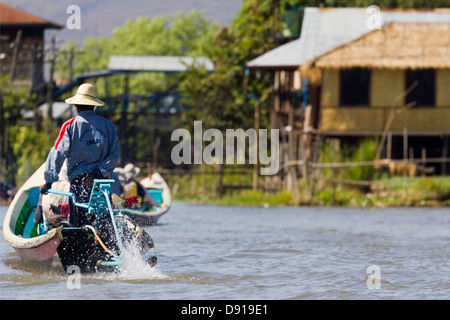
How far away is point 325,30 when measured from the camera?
29.0 meters

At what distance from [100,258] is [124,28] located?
7380cm

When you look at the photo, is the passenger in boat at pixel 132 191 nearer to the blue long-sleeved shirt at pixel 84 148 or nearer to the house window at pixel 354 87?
the blue long-sleeved shirt at pixel 84 148

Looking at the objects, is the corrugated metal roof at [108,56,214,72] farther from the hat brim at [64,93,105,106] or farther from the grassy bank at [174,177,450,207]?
the hat brim at [64,93,105,106]

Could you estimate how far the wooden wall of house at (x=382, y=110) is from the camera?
2611 cm

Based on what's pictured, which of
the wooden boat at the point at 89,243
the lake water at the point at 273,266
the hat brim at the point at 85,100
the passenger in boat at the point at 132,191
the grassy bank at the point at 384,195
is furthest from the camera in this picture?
the grassy bank at the point at 384,195

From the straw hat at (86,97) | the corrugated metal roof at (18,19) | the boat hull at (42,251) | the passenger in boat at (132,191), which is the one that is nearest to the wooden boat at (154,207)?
the passenger in boat at (132,191)

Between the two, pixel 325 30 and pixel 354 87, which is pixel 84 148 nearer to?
pixel 354 87

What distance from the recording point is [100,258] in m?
9.99

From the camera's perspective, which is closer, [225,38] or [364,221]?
[364,221]

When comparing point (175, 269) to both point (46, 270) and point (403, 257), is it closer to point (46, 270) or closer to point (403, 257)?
point (46, 270)

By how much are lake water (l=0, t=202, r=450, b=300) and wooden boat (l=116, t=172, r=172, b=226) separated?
9.0 inches

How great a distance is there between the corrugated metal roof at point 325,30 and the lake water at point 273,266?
9.32 metres

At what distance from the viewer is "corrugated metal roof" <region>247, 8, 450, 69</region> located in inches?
1102
